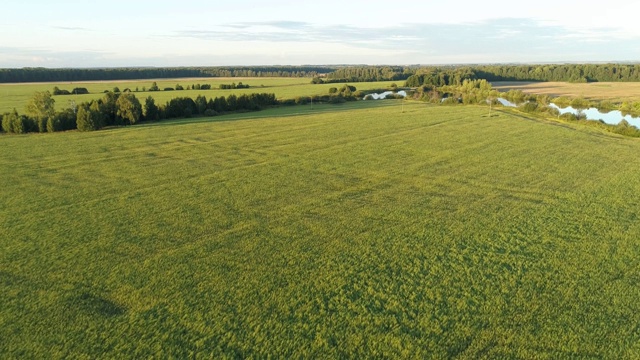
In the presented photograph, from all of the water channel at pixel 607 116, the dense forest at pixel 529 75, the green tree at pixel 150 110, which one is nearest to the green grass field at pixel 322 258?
the green tree at pixel 150 110

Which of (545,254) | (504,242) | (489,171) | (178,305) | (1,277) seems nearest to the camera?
(178,305)

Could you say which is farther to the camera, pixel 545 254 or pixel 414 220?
pixel 414 220

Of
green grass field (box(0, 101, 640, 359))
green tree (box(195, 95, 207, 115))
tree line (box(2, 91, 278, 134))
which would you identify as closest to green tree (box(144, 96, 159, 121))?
tree line (box(2, 91, 278, 134))

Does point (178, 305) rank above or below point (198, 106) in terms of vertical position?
below

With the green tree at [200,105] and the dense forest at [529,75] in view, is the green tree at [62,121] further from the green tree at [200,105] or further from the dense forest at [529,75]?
the dense forest at [529,75]

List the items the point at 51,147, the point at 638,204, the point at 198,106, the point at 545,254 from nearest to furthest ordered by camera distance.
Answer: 1. the point at 545,254
2. the point at 638,204
3. the point at 51,147
4. the point at 198,106

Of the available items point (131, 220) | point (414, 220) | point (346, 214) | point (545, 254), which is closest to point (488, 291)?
point (545, 254)

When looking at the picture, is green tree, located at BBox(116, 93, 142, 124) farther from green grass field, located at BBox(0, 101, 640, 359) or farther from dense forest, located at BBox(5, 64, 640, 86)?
dense forest, located at BBox(5, 64, 640, 86)

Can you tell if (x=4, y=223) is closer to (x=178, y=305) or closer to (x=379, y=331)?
(x=178, y=305)
